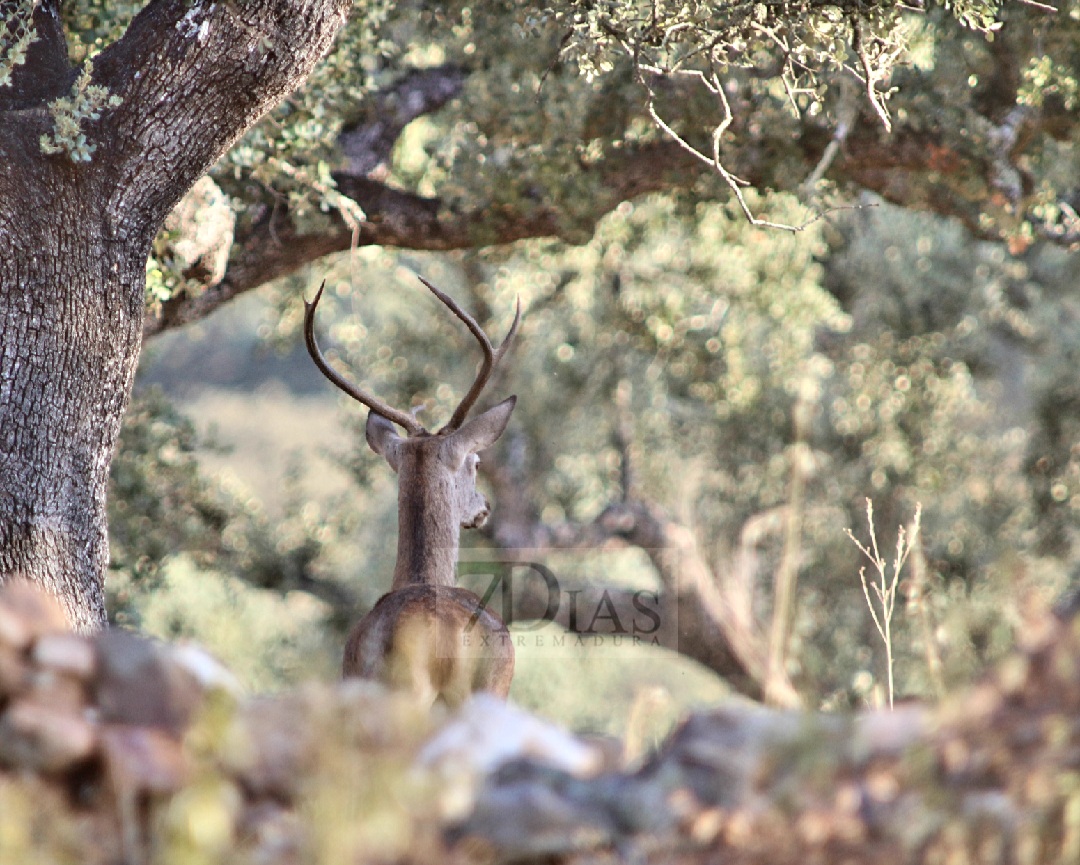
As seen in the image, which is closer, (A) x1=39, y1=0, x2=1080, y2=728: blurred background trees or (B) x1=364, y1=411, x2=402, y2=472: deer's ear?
(B) x1=364, y1=411, x2=402, y2=472: deer's ear

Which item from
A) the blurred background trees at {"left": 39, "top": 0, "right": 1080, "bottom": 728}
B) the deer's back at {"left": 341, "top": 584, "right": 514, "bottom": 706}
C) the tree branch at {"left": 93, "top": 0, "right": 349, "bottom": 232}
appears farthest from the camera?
the blurred background trees at {"left": 39, "top": 0, "right": 1080, "bottom": 728}

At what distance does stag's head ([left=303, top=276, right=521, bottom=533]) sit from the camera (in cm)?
632

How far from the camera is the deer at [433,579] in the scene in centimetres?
534

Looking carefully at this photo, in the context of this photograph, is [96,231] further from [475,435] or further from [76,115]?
[475,435]

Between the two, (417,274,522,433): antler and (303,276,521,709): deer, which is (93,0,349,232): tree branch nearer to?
(303,276,521,709): deer

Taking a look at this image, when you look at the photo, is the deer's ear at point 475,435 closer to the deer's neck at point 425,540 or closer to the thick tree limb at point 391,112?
the deer's neck at point 425,540

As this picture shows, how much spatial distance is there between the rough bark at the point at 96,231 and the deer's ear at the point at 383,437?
1748 mm

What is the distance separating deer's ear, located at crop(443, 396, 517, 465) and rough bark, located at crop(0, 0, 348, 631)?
1.76 meters

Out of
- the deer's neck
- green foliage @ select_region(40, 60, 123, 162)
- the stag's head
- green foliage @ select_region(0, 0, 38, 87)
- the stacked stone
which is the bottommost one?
the stacked stone

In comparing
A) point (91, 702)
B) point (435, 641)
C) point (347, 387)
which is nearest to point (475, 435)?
point (347, 387)

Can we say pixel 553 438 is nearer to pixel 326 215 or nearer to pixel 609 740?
pixel 326 215

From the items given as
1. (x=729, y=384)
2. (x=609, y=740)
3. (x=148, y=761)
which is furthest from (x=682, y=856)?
(x=729, y=384)
